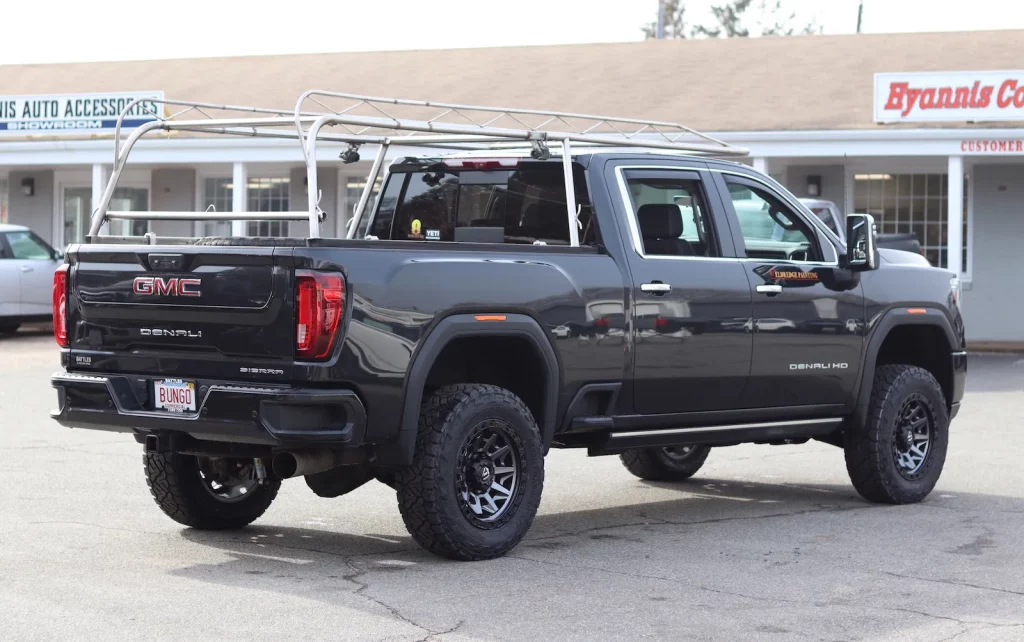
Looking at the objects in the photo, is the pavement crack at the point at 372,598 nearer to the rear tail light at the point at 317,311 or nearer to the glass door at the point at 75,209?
the rear tail light at the point at 317,311

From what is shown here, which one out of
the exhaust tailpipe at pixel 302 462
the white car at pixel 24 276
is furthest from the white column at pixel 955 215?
the exhaust tailpipe at pixel 302 462

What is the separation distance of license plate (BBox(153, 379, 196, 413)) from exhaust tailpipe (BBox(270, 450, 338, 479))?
17.9 inches

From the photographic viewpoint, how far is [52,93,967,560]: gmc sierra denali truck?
21.7ft

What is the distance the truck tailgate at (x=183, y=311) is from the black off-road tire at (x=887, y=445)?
3.99 metres

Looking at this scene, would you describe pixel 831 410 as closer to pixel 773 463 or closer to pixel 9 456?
pixel 773 463

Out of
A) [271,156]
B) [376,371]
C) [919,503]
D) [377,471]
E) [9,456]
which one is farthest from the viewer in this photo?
[271,156]

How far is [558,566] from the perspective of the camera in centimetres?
709

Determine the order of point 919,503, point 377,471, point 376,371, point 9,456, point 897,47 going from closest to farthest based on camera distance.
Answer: point 376,371
point 377,471
point 919,503
point 9,456
point 897,47

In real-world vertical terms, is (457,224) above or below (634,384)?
above

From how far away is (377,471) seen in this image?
7113 mm

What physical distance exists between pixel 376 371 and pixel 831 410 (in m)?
3.31

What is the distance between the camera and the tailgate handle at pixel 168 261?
6812 mm

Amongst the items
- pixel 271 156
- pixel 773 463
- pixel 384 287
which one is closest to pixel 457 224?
pixel 384 287

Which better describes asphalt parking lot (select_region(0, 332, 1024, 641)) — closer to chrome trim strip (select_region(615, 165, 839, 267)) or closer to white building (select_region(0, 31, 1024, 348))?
chrome trim strip (select_region(615, 165, 839, 267))
